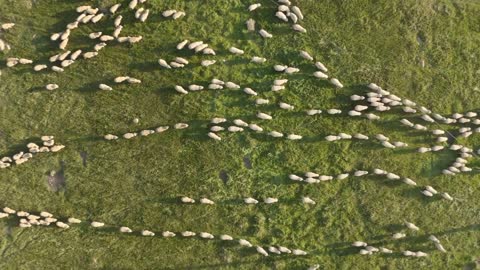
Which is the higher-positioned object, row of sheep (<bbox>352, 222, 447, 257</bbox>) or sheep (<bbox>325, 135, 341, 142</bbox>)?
sheep (<bbox>325, 135, 341, 142</bbox>)

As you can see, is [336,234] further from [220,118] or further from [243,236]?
[220,118]

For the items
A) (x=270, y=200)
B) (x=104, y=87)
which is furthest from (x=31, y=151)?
(x=270, y=200)

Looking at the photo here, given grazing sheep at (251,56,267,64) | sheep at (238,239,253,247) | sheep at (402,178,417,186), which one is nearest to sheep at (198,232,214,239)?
sheep at (238,239,253,247)

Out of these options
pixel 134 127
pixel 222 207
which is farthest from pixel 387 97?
pixel 134 127

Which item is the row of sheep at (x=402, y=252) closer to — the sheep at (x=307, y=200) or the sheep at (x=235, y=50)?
the sheep at (x=307, y=200)

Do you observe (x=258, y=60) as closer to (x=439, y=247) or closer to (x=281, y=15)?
(x=281, y=15)

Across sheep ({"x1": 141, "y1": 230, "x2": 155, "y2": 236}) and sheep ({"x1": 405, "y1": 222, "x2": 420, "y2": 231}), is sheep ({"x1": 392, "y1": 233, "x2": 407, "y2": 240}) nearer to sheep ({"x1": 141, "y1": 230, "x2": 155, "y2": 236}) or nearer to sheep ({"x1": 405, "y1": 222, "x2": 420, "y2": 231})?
sheep ({"x1": 405, "y1": 222, "x2": 420, "y2": 231})

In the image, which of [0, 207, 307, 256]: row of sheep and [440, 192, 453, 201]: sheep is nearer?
[0, 207, 307, 256]: row of sheep
